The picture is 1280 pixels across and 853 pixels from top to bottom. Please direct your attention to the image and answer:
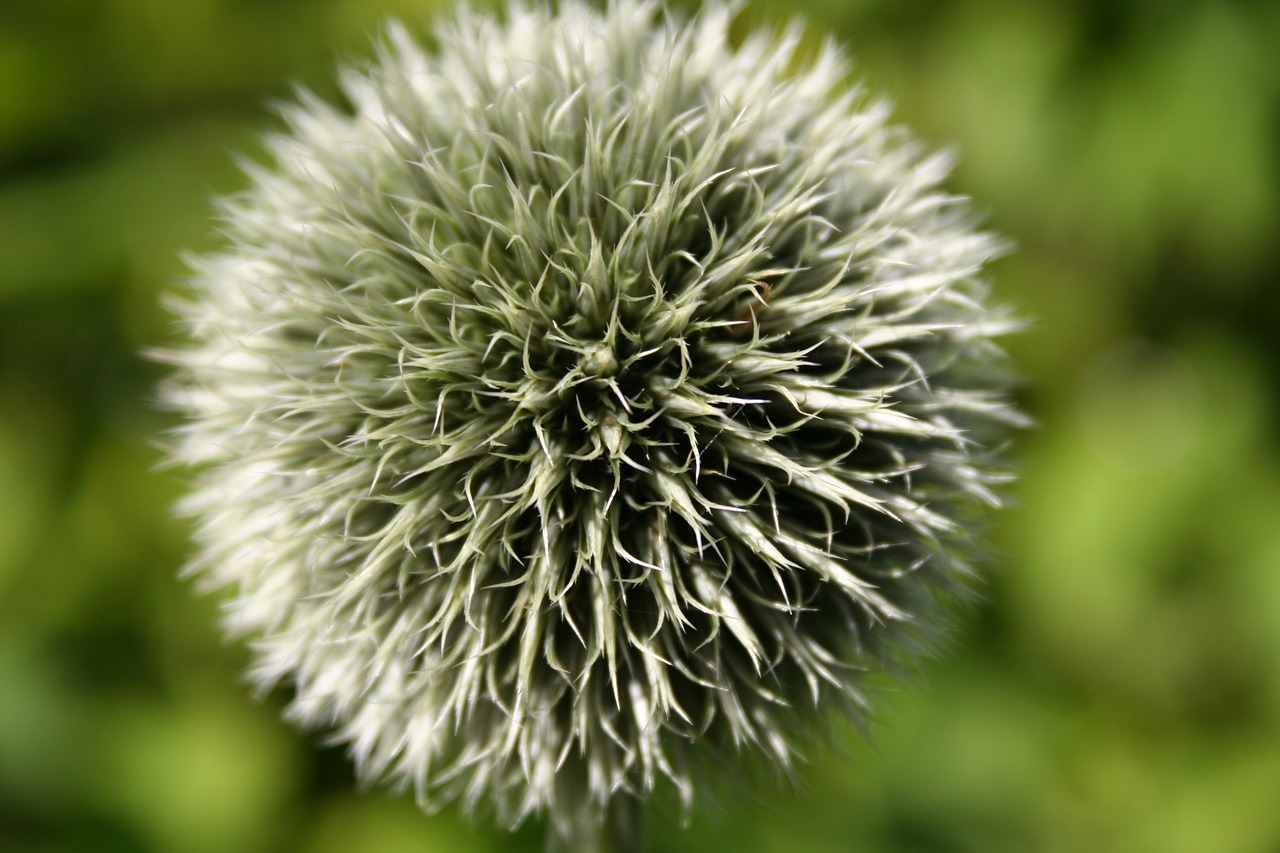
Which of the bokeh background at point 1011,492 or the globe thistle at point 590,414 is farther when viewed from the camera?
the bokeh background at point 1011,492

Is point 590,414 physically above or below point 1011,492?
above

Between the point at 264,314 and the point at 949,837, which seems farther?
the point at 949,837

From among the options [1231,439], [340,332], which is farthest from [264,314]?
[1231,439]

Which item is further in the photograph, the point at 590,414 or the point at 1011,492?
the point at 1011,492

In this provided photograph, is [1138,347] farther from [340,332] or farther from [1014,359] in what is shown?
[340,332]
